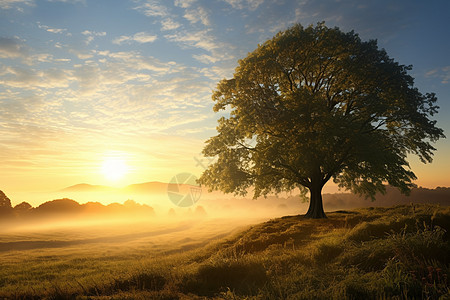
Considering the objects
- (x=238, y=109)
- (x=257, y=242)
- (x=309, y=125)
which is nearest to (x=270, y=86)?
(x=238, y=109)

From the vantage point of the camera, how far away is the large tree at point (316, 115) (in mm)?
21750

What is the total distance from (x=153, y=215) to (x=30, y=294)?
14243 cm

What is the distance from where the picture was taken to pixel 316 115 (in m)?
22.3

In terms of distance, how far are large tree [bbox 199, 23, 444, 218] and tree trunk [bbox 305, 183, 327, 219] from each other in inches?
3.9

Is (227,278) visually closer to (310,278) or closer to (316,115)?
(310,278)

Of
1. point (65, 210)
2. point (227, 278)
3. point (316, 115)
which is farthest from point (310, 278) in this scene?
point (65, 210)

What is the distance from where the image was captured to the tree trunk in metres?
26.2

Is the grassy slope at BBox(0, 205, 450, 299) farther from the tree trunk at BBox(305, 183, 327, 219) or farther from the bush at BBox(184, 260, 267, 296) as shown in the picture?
the tree trunk at BBox(305, 183, 327, 219)

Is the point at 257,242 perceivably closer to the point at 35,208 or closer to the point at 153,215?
the point at 35,208

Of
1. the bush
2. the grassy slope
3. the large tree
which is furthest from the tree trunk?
the bush

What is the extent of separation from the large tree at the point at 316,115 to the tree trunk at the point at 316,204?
99 millimetres

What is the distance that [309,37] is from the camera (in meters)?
23.5

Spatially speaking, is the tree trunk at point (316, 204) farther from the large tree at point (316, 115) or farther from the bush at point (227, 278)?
the bush at point (227, 278)

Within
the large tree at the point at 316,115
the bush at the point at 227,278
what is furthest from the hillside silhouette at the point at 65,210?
the bush at the point at 227,278
